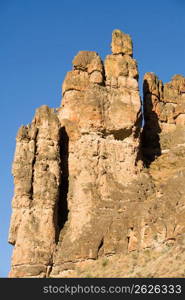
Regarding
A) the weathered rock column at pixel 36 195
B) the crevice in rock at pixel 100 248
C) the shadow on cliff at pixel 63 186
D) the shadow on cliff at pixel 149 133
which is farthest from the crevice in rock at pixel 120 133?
the crevice in rock at pixel 100 248

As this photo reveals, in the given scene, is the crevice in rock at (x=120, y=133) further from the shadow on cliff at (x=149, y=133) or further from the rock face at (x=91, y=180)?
the shadow on cliff at (x=149, y=133)

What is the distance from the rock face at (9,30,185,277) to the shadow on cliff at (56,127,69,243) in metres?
0.08

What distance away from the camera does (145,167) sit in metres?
55.7

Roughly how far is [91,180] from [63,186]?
3756mm

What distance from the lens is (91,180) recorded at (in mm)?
51906

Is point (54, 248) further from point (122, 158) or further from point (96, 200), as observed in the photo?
point (122, 158)

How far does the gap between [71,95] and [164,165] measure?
30.0 feet

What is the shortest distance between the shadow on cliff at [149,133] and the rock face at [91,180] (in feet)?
0.54

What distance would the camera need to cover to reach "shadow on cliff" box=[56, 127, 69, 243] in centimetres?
5322

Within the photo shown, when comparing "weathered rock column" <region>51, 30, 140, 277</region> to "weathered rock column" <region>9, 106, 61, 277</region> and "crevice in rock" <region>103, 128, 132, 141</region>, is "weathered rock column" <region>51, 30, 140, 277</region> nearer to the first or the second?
"crevice in rock" <region>103, 128, 132, 141</region>

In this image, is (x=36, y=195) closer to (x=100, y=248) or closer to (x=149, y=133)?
(x=100, y=248)

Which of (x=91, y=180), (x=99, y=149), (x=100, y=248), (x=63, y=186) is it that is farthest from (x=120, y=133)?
(x=100, y=248)

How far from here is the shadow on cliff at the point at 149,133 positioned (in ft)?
195

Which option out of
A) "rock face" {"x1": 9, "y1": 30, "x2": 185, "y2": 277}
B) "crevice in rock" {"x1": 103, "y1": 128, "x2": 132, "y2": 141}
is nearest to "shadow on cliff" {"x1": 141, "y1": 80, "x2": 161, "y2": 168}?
"rock face" {"x1": 9, "y1": 30, "x2": 185, "y2": 277}
